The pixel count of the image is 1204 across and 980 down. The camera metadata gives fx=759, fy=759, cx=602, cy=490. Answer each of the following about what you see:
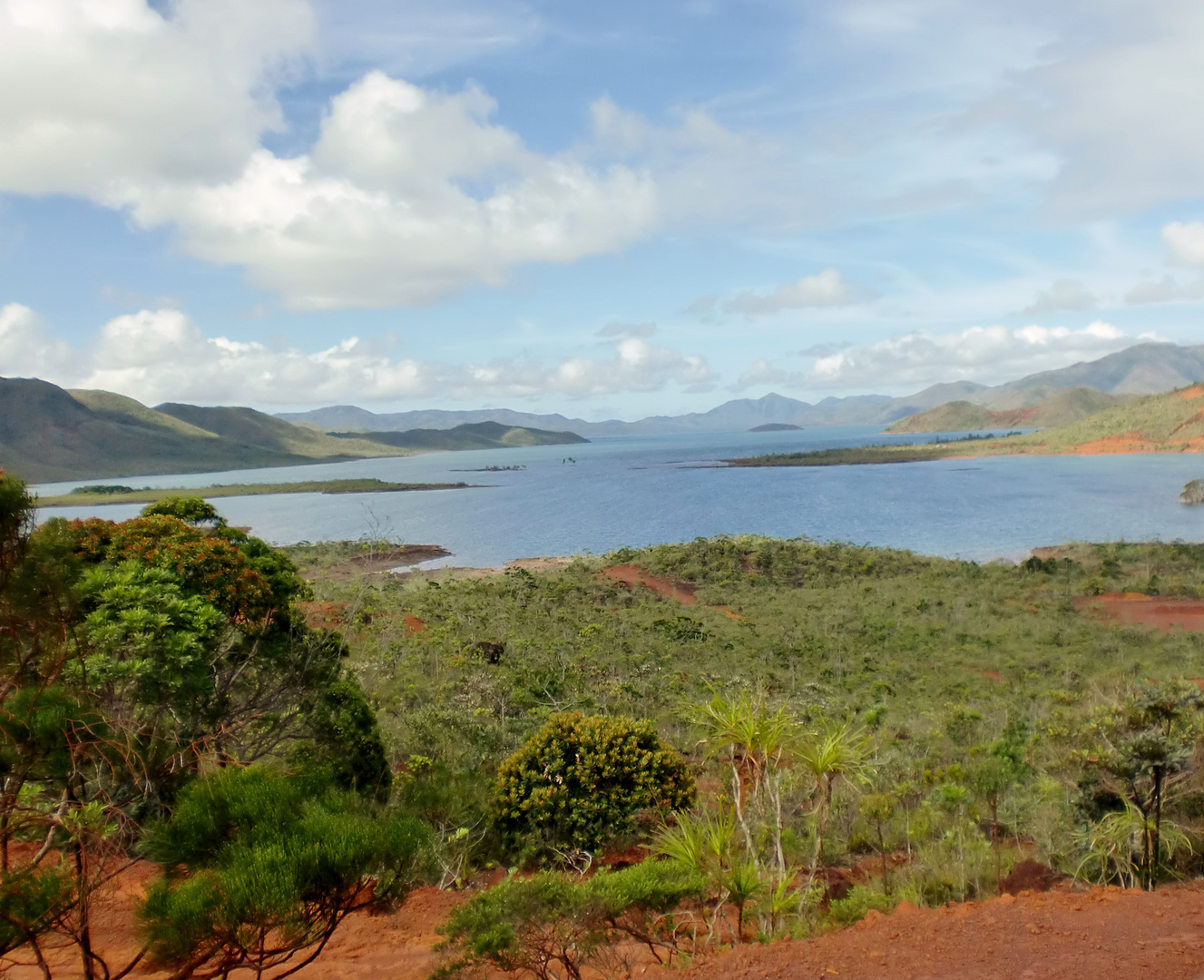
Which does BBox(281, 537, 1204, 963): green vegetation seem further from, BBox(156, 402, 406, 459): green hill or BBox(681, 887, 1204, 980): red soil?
BBox(156, 402, 406, 459): green hill

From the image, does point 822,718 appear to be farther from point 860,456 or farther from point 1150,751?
point 860,456

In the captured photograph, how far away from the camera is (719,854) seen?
5.42 meters

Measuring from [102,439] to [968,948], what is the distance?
170 metres

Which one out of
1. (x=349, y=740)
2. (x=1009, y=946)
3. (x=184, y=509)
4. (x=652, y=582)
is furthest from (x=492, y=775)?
(x=652, y=582)

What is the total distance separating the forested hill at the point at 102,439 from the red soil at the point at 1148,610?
13841 cm

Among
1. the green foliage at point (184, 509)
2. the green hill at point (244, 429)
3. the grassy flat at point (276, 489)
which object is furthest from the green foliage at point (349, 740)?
the green hill at point (244, 429)

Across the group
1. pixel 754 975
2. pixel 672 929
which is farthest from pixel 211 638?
pixel 754 975

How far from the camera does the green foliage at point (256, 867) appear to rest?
11.2 ft

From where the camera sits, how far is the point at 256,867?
350 cm

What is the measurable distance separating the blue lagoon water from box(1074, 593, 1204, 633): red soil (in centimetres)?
1541

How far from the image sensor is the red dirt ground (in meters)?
4.56

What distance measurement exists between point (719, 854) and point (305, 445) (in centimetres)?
20596

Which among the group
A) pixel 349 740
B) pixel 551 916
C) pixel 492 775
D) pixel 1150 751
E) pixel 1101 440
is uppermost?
pixel 1101 440

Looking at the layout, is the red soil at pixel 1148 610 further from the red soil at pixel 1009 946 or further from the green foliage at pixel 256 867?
the green foliage at pixel 256 867
